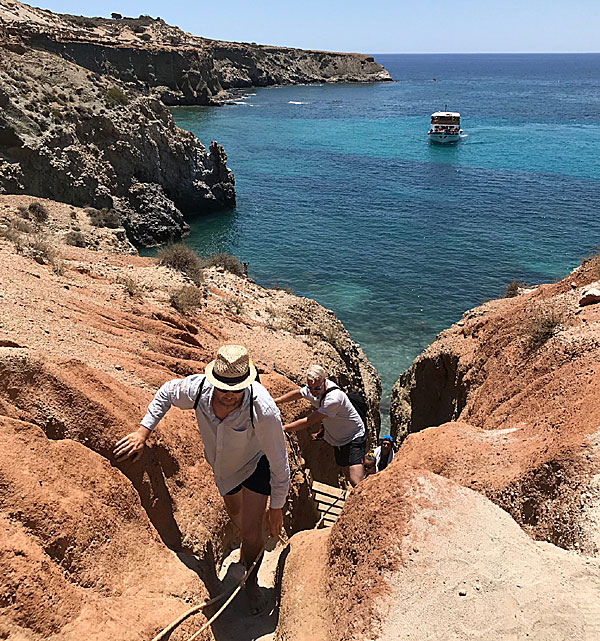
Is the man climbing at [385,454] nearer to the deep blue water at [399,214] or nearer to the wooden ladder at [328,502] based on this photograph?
the wooden ladder at [328,502]

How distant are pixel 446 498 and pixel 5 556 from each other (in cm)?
359

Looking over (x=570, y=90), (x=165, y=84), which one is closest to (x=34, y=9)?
(x=165, y=84)

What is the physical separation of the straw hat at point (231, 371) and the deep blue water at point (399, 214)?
16.0 metres

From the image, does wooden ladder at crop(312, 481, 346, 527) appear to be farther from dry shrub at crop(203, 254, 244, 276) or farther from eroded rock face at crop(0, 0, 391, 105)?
eroded rock face at crop(0, 0, 391, 105)

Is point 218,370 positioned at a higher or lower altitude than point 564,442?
higher

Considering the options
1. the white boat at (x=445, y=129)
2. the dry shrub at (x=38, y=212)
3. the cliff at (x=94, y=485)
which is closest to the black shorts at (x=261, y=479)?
the cliff at (x=94, y=485)

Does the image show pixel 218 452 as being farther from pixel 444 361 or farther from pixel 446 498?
pixel 444 361

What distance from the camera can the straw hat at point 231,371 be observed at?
433 centimetres

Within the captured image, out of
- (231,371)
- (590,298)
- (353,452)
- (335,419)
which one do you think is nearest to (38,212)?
(335,419)

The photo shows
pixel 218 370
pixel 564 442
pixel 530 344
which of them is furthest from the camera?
pixel 530 344

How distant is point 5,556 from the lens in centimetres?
358

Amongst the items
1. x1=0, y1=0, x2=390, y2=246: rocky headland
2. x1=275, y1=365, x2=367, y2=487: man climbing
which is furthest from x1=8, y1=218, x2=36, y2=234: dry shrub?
x1=275, y1=365, x2=367, y2=487: man climbing

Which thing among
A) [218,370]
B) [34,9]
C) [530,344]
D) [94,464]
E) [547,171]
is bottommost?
[547,171]

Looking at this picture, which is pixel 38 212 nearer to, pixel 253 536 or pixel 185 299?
pixel 185 299
